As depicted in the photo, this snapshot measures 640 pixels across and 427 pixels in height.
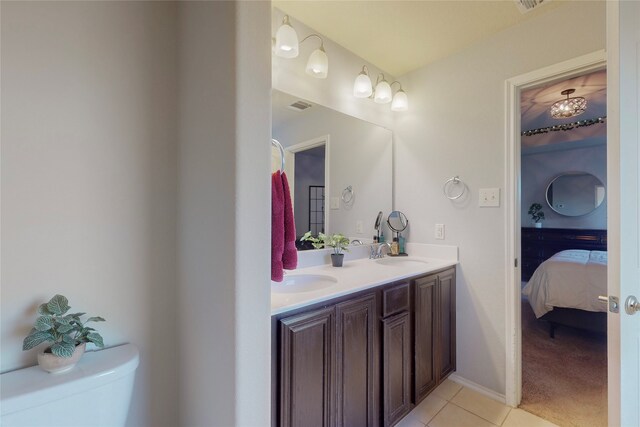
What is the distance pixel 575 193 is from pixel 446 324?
4.44m

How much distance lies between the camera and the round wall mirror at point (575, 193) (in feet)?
14.6

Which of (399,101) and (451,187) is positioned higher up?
(399,101)

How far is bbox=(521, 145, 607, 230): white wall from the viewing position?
4.42 metres

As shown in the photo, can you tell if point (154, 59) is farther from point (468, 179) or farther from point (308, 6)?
point (468, 179)

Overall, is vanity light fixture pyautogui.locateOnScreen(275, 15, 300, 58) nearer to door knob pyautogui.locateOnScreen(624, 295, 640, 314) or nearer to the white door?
the white door

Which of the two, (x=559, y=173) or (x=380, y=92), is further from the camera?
(x=559, y=173)

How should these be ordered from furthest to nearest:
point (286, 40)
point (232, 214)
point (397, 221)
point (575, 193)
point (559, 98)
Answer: point (575, 193) < point (559, 98) < point (397, 221) < point (286, 40) < point (232, 214)


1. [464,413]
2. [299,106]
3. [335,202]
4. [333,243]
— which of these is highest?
[299,106]

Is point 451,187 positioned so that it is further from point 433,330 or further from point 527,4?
point 527,4

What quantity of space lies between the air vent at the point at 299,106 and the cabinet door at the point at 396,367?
4.24ft

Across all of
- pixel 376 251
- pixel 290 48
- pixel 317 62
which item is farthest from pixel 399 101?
pixel 376 251

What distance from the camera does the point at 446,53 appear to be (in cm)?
203

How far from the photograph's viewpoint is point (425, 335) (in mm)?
1697

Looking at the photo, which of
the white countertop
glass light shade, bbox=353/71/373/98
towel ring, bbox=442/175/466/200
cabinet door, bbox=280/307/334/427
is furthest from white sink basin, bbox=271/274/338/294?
glass light shade, bbox=353/71/373/98
